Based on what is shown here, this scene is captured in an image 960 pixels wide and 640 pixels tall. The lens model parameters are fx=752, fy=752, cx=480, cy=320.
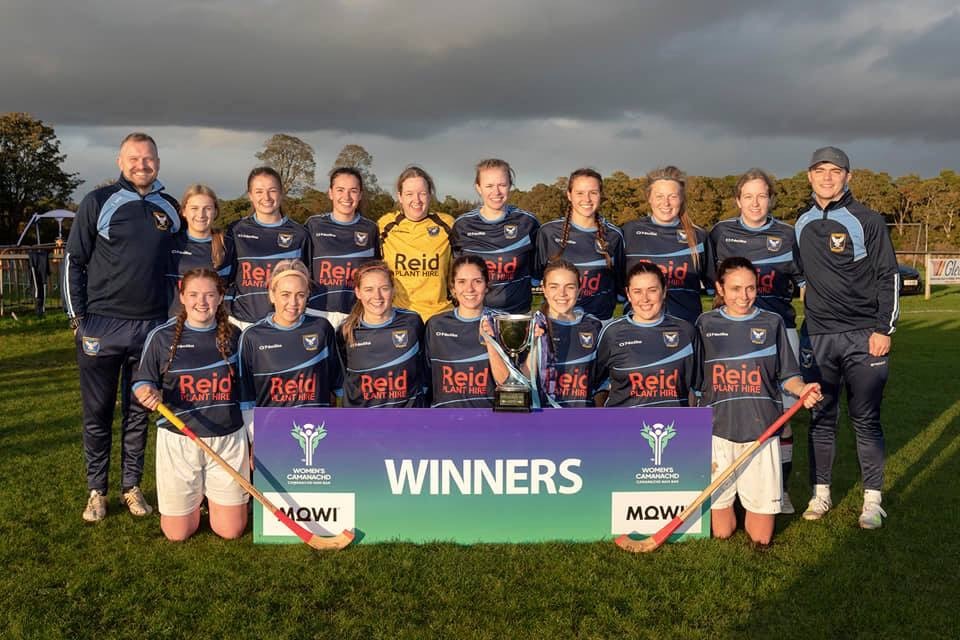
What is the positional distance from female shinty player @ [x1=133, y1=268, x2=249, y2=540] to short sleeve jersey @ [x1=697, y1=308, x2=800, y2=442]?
108 inches

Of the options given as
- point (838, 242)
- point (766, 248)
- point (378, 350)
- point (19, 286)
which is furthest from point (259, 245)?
point (19, 286)

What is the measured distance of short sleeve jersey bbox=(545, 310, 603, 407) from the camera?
14.6 feet

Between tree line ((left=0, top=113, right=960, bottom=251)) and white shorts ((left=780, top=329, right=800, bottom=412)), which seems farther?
tree line ((left=0, top=113, right=960, bottom=251))

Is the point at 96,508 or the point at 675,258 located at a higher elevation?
the point at 675,258

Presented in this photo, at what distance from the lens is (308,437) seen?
4039mm

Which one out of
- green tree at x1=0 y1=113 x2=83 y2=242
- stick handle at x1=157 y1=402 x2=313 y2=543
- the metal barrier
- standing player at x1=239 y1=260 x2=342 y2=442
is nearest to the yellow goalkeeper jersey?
standing player at x1=239 y1=260 x2=342 y2=442

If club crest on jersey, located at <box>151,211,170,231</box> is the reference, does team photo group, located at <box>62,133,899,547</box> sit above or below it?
below

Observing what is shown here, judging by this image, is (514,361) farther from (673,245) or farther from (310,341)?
(673,245)

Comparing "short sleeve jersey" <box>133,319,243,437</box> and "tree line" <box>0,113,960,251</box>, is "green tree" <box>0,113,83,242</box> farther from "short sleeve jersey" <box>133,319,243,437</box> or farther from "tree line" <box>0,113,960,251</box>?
"short sleeve jersey" <box>133,319,243,437</box>

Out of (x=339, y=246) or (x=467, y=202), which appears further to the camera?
(x=467, y=202)

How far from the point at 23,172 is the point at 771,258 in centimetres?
4671

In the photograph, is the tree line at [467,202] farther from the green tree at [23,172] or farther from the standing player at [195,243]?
the standing player at [195,243]

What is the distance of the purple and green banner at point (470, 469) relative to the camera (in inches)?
159

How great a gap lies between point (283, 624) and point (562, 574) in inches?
52.9
